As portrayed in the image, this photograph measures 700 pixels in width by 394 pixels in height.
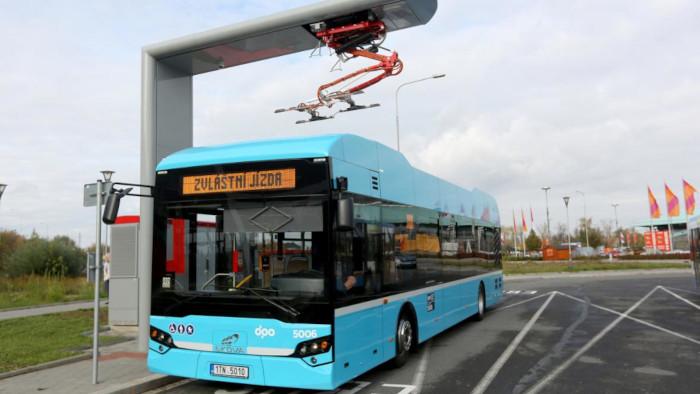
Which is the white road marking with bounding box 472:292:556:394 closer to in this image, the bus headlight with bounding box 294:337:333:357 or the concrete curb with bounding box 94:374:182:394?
the bus headlight with bounding box 294:337:333:357

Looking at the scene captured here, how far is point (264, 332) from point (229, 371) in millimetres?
631

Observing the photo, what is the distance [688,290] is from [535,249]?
75089mm

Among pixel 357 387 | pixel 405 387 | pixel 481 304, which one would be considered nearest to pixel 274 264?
pixel 357 387

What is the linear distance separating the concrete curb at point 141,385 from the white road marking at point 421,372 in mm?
3297

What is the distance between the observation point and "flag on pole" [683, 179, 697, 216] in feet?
179

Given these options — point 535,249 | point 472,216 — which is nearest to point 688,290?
point 472,216

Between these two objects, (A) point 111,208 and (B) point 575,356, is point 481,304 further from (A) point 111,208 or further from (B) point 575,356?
(A) point 111,208

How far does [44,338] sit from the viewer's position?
11312 millimetres

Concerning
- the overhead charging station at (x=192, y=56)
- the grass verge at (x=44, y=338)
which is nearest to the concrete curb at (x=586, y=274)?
the grass verge at (x=44, y=338)

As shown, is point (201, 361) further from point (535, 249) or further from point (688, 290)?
point (535, 249)

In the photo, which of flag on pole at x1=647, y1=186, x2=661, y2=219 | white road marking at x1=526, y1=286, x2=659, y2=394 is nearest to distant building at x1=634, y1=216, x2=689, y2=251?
flag on pole at x1=647, y1=186, x2=661, y2=219

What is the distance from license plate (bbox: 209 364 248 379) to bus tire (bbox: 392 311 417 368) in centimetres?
262

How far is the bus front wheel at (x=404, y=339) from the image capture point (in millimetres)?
8023

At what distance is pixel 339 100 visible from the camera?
10.8 m
